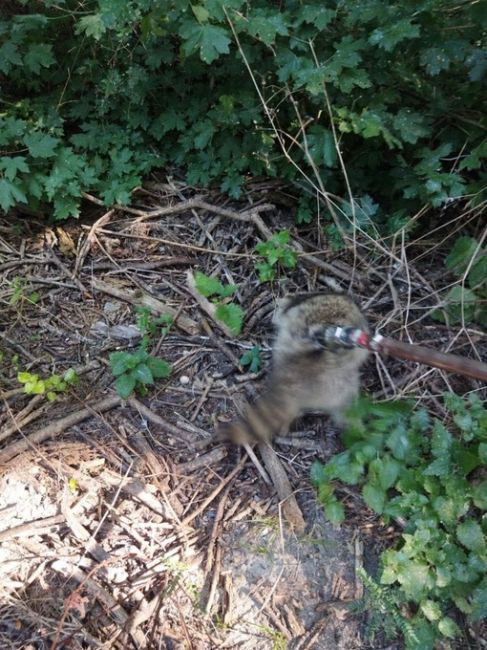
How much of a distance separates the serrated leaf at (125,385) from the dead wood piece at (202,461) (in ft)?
1.56

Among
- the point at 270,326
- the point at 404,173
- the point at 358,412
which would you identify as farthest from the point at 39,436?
the point at 404,173

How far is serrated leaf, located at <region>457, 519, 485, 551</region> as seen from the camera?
2287 millimetres

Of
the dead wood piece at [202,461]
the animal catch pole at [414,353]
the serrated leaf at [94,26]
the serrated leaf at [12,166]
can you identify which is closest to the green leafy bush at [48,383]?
the dead wood piece at [202,461]

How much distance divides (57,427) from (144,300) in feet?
3.21

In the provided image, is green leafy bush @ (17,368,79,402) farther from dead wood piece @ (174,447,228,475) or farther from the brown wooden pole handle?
the brown wooden pole handle

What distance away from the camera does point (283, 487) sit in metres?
2.67

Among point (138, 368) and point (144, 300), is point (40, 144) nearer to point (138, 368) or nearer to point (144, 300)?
Result: point (144, 300)

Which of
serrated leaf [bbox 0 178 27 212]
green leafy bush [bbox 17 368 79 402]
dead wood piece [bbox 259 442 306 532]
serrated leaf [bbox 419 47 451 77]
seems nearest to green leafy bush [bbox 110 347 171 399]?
green leafy bush [bbox 17 368 79 402]

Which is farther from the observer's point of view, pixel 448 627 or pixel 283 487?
pixel 283 487

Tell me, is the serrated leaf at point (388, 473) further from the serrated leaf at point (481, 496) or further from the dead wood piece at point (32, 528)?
the dead wood piece at point (32, 528)

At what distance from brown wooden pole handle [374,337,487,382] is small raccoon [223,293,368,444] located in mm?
398

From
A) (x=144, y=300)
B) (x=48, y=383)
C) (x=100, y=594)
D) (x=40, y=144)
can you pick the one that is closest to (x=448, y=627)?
(x=100, y=594)

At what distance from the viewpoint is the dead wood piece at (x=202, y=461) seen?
273cm

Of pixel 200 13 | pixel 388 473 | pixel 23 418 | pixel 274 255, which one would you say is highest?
pixel 200 13
